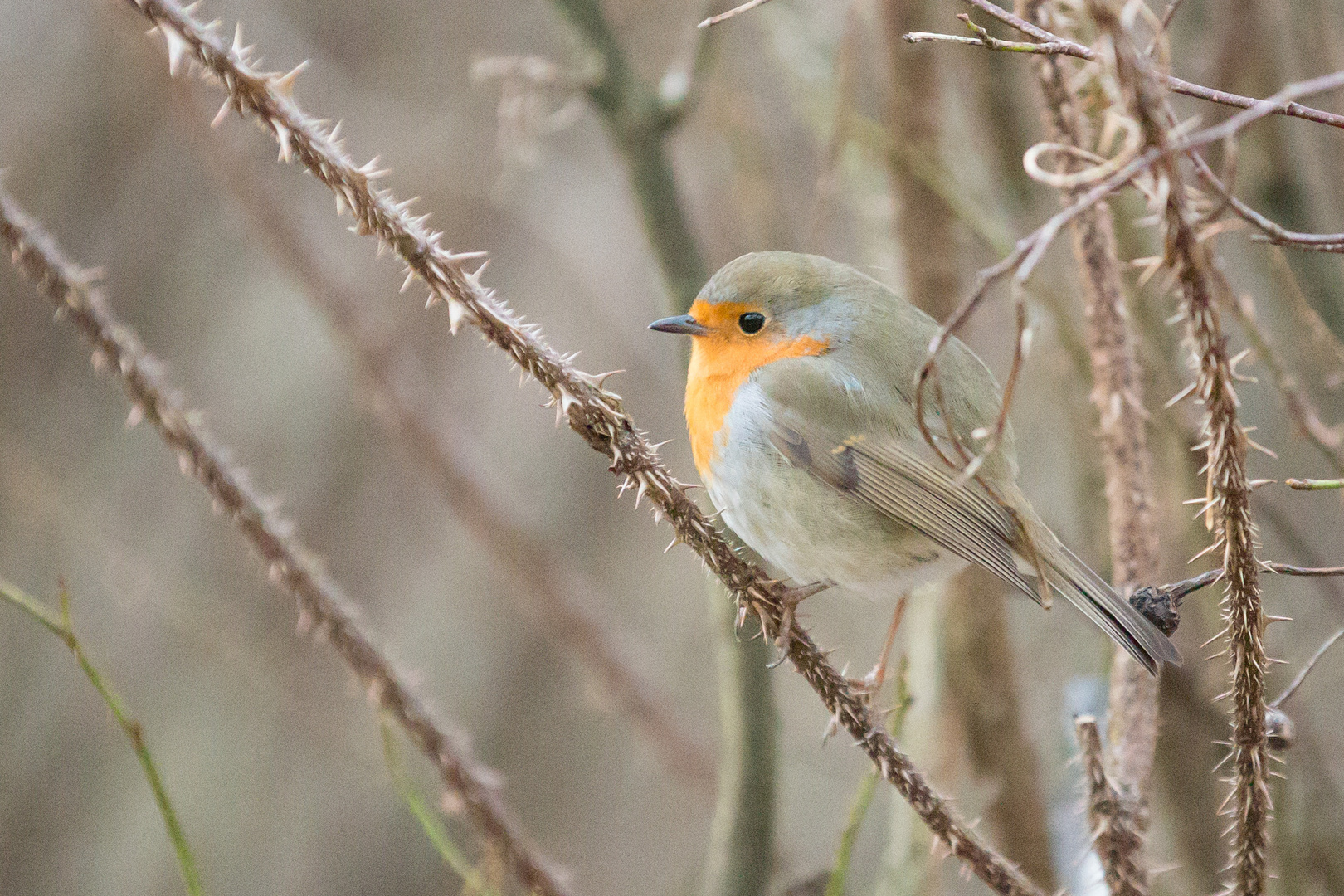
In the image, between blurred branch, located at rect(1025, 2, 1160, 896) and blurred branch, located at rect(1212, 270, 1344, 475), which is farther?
blurred branch, located at rect(1025, 2, 1160, 896)

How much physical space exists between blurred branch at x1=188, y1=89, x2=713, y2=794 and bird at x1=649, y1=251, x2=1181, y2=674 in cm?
77

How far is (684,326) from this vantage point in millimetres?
2227

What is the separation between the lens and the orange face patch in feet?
7.25

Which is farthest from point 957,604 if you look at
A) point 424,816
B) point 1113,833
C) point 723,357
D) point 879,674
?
point 424,816

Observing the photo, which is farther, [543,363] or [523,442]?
[523,442]

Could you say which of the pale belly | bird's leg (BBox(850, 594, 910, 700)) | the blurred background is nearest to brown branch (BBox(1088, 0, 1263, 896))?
bird's leg (BBox(850, 594, 910, 700))

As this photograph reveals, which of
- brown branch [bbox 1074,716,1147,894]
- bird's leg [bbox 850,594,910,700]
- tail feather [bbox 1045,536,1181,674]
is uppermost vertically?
bird's leg [bbox 850,594,910,700]

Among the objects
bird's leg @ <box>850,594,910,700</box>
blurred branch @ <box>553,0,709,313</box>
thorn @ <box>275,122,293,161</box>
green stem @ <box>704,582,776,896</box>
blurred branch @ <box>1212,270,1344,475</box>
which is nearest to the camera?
thorn @ <box>275,122,293,161</box>

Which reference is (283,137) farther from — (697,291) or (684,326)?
(697,291)

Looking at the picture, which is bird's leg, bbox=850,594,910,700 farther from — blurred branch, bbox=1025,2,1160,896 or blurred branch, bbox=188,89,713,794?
blurred branch, bbox=188,89,713,794

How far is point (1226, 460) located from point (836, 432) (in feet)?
3.92

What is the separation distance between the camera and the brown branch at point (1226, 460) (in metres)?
0.75

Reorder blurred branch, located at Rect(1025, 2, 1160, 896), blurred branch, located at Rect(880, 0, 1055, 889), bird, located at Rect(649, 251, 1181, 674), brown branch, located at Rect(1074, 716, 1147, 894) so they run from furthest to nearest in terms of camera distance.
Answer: blurred branch, located at Rect(880, 0, 1055, 889), bird, located at Rect(649, 251, 1181, 674), blurred branch, located at Rect(1025, 2, 1160, 896), brown branch, located at Rect(1074, 716, 1147, 894)

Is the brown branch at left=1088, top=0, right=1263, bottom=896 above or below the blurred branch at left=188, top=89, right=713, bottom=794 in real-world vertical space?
below
